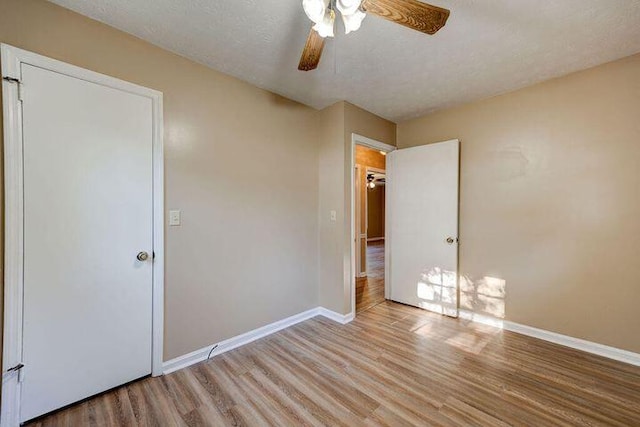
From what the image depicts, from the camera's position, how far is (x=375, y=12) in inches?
47.5

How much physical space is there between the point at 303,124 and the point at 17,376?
285cm

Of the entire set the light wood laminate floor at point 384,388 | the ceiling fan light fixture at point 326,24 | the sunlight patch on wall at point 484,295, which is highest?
the ceiling fan light fixture at point 326,24

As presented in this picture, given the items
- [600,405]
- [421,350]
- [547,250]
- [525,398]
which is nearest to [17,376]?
[421,350]

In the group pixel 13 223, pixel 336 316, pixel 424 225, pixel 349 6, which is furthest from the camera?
pixel 424 225

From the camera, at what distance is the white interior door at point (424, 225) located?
295 centimetres

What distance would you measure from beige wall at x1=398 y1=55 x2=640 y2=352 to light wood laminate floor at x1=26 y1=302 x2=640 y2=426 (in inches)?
15.1

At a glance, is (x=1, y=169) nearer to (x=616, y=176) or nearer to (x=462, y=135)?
(x=462, y=135)

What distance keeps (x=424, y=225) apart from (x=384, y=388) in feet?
6.32

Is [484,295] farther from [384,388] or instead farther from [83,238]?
[83,238]

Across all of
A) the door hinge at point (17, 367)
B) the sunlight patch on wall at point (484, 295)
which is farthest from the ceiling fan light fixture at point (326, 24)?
the sunlight patch on wall at point (484, 295)

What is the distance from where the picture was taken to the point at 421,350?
7.48 feet

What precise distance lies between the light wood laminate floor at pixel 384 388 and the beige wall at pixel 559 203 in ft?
1.26

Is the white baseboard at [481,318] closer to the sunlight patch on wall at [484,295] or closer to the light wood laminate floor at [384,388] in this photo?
the sunlight patch on wall at [484,295]

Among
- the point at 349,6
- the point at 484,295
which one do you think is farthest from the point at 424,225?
the point at 349,6
